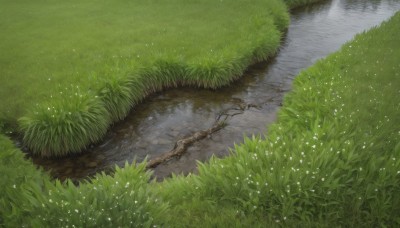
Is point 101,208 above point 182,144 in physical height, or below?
above

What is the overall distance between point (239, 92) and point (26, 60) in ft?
30.4

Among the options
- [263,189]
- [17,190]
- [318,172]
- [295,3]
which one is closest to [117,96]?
[17,190]

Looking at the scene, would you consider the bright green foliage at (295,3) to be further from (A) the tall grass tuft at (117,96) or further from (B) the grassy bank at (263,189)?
(B) the grassy bank at (263,189)

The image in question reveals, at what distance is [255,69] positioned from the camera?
17.2 metres

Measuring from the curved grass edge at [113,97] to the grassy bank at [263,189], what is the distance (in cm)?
160

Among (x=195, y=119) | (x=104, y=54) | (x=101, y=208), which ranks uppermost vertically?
(x=104, y=54)

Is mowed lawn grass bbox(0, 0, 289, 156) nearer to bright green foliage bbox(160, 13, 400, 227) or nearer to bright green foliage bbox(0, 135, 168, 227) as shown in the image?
bright green foliage bbox(0, 135, 168, 227)

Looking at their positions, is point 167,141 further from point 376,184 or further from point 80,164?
point 376,184

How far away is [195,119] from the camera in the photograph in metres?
12.9

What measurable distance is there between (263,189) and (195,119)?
638 centimetres

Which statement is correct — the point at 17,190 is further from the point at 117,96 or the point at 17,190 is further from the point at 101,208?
the point at 117,96

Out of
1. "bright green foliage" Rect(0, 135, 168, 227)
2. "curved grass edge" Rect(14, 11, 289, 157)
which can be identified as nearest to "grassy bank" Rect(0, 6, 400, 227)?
"bright green foliage" Rect(0, 135, 168, 227)

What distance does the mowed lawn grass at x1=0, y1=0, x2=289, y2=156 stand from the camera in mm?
10859

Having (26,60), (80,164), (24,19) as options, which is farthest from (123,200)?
(24,19)
